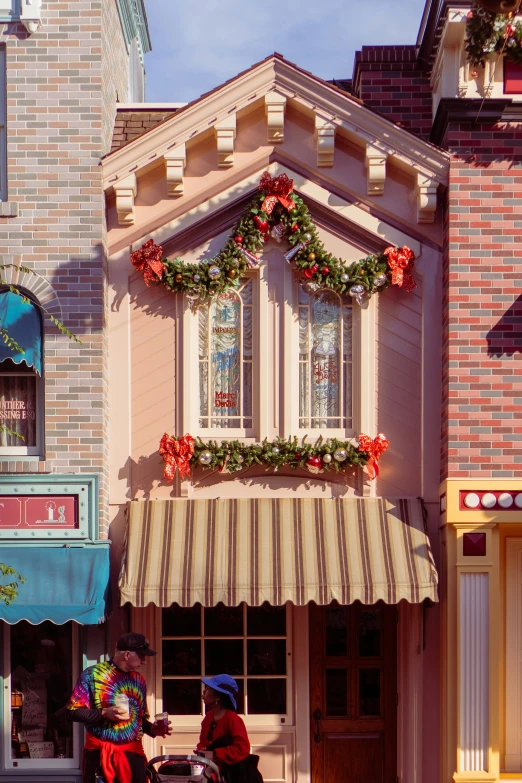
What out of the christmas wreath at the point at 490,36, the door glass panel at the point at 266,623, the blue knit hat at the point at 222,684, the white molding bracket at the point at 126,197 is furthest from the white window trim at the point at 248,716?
the christmas wreath at the point at 490,36

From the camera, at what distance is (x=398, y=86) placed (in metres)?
11.8

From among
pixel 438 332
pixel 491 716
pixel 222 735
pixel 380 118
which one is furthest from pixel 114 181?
pixel 491 716

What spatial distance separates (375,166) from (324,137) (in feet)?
1.80

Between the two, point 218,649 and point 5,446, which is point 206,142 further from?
point 218,649

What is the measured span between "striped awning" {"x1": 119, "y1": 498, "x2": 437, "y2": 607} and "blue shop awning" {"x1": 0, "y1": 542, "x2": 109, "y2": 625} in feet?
0.84

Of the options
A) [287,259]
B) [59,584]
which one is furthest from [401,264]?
[59,584]

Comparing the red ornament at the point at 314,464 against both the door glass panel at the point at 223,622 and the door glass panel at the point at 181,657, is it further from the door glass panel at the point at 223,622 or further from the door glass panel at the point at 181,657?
the door glass panel at the point at 181,657

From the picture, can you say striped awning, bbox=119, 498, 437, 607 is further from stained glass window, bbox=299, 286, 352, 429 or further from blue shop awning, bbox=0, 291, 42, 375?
blue shop awning, bbox=0, 291, 42, 375

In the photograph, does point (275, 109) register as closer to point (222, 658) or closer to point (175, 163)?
point (175, 163)

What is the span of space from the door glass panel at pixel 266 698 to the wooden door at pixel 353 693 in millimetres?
304

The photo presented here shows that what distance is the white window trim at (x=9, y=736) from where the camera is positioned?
9.76 meters

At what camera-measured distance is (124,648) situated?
764 cm

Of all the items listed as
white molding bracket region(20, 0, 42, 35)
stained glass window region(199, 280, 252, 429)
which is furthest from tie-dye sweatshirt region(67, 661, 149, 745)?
white molding bracket region(20, 0, 42, 35)

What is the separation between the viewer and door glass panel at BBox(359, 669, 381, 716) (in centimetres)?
1040
